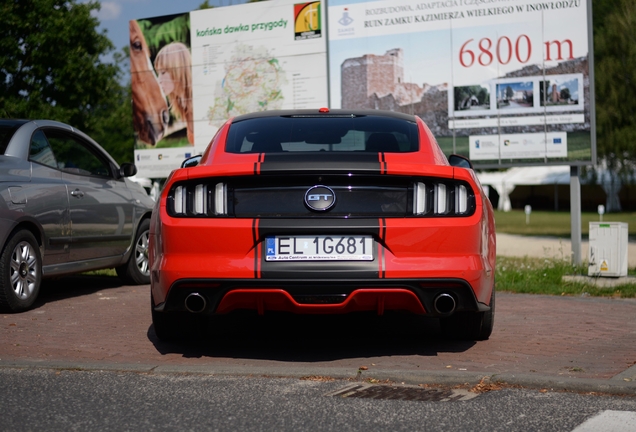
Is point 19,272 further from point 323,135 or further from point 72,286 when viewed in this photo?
point 323,135

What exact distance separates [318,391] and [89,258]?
183 inches

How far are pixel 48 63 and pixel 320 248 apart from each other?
17.8m

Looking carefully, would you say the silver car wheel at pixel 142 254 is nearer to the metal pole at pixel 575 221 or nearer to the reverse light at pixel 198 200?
the reverse light at pixel 198 200

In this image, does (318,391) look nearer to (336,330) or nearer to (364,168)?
(364,168)

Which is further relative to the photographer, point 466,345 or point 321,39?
point 321,39

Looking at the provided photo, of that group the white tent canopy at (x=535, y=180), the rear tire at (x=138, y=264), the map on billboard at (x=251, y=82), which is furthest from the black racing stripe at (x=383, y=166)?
the white tent canopy at (x=535, y=180)

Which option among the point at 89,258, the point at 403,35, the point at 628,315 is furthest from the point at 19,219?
the point at 403,35

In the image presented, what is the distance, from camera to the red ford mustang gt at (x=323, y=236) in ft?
16.5

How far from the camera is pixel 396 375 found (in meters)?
4.83

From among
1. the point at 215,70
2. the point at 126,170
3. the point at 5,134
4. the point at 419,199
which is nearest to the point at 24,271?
the point at 5,134

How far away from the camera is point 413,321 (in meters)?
7.10

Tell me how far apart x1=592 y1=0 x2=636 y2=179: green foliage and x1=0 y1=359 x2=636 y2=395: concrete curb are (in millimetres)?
24877

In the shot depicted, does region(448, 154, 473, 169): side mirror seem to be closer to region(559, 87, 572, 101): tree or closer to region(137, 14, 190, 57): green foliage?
region(559, 87, 572, 101): tree

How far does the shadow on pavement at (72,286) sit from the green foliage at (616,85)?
855 inches
